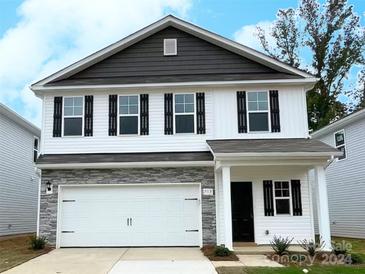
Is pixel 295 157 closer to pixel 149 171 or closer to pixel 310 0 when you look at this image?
pixel 149 171

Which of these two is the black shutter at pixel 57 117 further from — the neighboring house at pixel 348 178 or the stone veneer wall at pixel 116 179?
the neighboring house at pixel 348 178

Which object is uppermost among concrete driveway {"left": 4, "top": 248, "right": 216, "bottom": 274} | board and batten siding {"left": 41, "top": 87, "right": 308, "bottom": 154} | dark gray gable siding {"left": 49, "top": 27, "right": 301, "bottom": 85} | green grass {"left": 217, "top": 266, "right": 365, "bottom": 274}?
dark gray gable siding {"left": 49, "top": 27, "right": 301, "bottom": 85}

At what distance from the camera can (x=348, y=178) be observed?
19.5 meters

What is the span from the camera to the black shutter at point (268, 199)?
1550 cm

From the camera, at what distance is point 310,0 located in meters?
30.4

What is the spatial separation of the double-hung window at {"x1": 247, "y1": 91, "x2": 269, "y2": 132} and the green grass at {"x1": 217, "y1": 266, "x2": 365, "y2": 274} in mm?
6294

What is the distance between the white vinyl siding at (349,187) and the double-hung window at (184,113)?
7.36 m

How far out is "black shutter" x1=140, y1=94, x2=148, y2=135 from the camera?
16219 mm

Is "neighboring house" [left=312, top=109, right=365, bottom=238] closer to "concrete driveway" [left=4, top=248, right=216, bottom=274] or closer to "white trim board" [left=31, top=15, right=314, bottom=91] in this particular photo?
"white trim board" [left=31, top=15, right=314, bottom=91]

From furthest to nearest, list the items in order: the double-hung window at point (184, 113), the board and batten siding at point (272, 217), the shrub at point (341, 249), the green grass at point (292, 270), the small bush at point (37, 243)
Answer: the double-hung window at point (184, 113), the board and batten siding at point (272, 217), the small bush at point (37, 243), the shrub at point (341, 249), the green grass at point (292, 270)

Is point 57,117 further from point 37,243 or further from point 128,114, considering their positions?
point 37,243

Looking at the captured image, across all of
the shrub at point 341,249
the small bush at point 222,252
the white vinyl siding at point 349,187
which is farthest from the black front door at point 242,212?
the white vinyl siding at point 349,187

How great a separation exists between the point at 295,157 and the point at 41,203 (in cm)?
902

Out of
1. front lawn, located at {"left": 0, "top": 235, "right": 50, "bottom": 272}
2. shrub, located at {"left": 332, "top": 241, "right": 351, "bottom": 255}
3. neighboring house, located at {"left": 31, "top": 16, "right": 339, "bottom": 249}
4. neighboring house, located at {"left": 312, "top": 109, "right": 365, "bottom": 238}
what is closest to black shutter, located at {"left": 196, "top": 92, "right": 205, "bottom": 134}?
neighboring house, located at {"left": 31, "top": 16, "right": 339, "bottom": 249}
